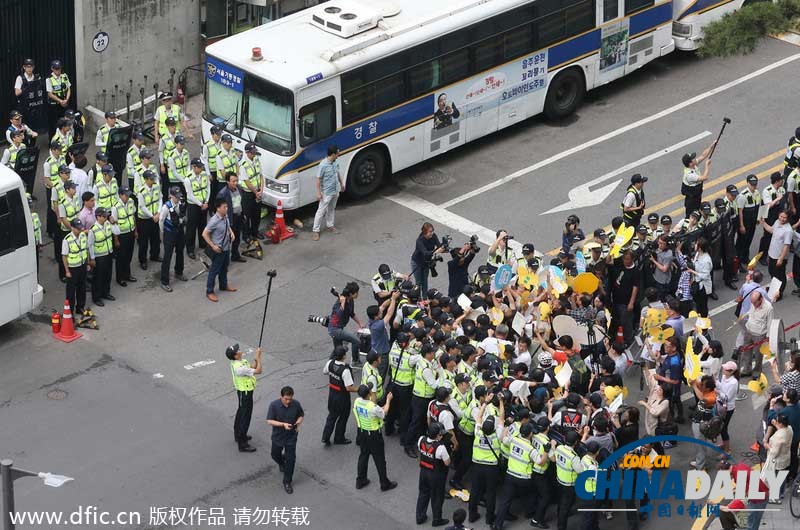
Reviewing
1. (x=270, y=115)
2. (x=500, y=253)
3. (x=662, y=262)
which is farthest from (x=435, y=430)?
(x=270, y=115)

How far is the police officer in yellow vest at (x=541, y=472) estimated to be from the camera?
1691 centimetres

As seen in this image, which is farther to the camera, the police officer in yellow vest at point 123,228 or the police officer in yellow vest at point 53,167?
the police officer in yellow vest at point 53,167

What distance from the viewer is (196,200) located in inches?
892

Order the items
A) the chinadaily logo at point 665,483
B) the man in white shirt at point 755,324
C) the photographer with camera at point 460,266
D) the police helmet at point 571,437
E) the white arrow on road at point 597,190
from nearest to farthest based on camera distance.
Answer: the police helmet at point 571,437, the chinadaily logo at point 665,483, the man in white shirt at point 755,324, the photographer with camera at point 460,266, the white arrow on road at point 597,190

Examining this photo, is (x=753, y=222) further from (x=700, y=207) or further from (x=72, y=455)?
(x=72, y=455)

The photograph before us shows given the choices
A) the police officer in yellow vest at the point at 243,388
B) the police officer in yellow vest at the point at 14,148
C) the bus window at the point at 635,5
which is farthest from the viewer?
the bus window at the point at 635,5

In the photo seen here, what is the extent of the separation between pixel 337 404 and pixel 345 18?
28.1ft

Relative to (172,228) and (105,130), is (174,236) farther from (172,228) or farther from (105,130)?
(105,130)

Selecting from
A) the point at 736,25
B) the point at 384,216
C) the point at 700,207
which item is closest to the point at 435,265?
the point at 384,216

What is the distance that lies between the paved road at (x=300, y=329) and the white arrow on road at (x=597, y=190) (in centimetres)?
15

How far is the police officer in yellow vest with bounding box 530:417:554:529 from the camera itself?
16906 mm

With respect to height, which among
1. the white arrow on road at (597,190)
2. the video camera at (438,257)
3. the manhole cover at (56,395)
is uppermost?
the video camera at (438,257)

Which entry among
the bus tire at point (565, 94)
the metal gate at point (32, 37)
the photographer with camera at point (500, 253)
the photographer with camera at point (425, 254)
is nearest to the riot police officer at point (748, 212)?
the photographer with camera at point (500, 253)

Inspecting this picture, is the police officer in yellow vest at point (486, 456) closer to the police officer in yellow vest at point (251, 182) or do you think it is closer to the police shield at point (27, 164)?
the police officer in yellow vest at point (251, 182)
